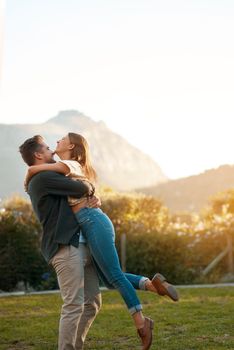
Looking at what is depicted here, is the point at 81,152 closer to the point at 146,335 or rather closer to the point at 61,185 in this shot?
the point at 61,185

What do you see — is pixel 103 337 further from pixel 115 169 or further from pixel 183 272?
pixel 115 169

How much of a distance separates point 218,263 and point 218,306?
17.9 feet

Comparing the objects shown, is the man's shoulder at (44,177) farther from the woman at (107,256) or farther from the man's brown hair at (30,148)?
the man's brown hair at (30,148)

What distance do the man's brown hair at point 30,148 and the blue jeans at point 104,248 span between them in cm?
54

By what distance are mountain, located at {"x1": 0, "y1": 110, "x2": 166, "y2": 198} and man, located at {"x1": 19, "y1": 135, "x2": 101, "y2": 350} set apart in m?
66.8

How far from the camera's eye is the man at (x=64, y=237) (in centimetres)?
510

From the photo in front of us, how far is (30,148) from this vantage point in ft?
17.3

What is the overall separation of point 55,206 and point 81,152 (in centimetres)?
48

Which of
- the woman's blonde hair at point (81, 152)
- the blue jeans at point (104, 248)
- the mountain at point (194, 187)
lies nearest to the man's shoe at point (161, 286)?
the blue jeans at point (104, 248)

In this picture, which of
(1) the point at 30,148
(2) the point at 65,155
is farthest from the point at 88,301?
(1) the point at 30,148

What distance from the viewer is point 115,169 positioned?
4808 inches

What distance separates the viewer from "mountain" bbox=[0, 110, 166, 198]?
7689 cm

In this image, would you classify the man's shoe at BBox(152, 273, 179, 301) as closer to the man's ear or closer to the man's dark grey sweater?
the man's dark grey sweater

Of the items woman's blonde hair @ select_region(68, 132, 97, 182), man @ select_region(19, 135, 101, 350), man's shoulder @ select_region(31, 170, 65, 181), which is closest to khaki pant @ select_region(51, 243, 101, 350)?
man @ select_region(19, 135, 101, 350)
